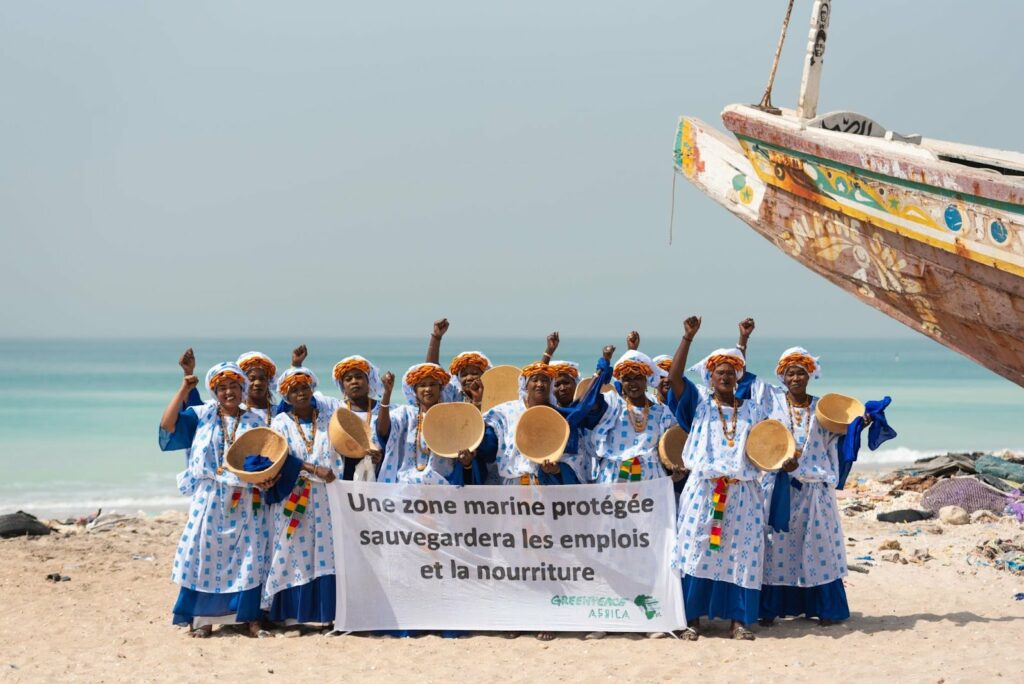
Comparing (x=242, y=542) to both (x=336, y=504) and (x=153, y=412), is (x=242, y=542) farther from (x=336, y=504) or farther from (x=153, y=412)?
(x=153, y=412)

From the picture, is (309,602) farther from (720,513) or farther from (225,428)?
(720,513)

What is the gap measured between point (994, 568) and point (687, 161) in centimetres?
537

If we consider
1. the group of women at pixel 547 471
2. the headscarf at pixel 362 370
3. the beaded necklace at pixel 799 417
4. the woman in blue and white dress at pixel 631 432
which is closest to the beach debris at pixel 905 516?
the group of women at pixel 547 471

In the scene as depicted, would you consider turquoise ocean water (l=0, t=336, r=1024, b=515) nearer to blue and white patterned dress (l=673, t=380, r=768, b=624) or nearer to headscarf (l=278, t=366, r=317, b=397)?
headscarf (l=278, t=366, r=317, b=397)

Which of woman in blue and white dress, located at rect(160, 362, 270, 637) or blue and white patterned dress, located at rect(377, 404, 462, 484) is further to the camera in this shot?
blue and white patterned dress, located at rect(377, 404, 462, 484)

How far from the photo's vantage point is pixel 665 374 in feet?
24.8

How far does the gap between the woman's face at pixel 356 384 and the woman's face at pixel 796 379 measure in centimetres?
251

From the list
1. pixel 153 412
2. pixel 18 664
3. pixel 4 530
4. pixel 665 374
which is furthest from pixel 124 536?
pixel 153 412

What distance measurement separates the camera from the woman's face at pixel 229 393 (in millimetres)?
6793

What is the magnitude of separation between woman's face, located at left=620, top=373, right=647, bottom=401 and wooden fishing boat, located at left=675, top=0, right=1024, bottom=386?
3302 mm

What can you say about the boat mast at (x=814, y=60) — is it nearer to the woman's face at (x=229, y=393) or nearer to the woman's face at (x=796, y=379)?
the woman's face at (x=796, y=379)

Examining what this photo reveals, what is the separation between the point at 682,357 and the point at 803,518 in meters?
1.24

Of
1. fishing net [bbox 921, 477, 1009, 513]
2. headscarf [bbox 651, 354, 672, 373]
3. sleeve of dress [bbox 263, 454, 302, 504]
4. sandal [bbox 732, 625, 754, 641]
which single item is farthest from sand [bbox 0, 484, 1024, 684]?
fishing net [bbox 921, 477, 1009, 513]

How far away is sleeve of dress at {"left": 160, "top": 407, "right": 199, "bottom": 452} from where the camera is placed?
270 inches
